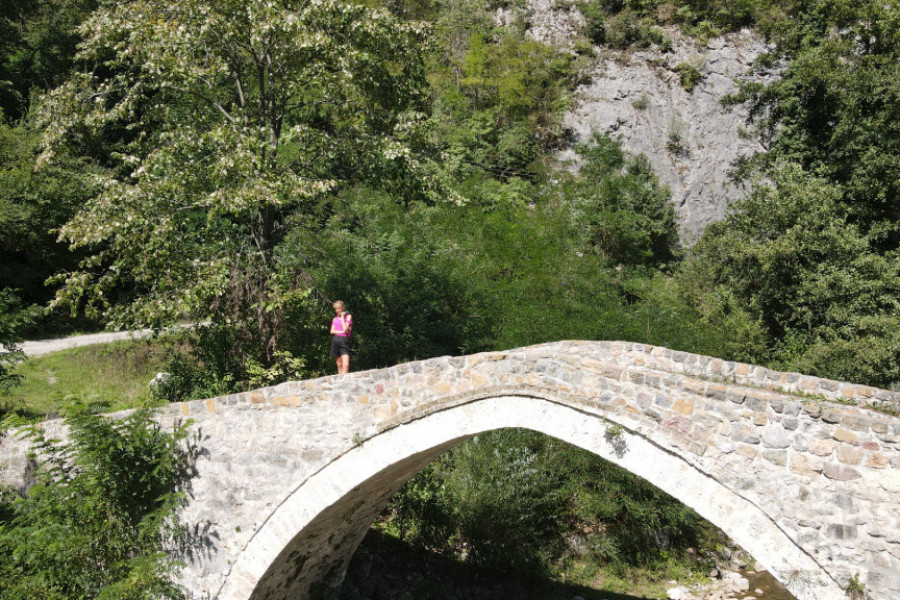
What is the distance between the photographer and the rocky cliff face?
22.4 metres

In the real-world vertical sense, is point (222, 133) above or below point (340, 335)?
above

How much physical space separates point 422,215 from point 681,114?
12161 mm

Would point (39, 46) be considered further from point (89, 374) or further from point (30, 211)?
point (89, 374)

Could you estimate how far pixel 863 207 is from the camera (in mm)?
17156

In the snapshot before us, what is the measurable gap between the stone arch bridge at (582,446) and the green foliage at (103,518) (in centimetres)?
35

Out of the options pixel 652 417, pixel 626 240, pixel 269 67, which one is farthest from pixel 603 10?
pixel 652 417

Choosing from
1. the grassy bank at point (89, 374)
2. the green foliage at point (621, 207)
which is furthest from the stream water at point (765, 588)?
the grassy bank at point (89, 374)

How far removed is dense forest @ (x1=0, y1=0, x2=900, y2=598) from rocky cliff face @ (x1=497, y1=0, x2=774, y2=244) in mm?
628

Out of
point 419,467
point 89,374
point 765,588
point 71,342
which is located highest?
point 71,342

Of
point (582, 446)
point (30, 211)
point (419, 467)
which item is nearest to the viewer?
point (582, 446)

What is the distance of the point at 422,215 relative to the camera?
16.0 metres

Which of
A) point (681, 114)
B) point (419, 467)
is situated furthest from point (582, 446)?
point (681, 114)

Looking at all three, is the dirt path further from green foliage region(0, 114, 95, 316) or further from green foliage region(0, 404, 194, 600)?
green foliage region(0, 404, 194, 600)

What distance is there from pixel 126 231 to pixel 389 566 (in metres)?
7.14
